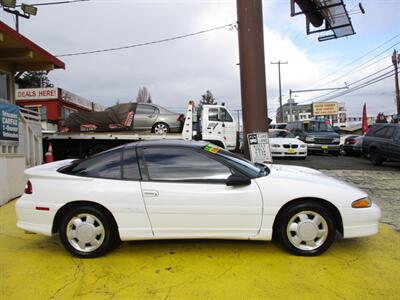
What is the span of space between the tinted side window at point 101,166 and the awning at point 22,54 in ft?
21.0

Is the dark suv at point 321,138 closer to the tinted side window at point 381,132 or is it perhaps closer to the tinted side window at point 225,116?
the tinted side window at point 381,132

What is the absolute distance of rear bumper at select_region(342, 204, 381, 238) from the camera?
12.3 ft

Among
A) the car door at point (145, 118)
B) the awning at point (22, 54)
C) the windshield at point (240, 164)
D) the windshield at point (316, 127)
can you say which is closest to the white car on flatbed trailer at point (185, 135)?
the car door at point (145, 118)

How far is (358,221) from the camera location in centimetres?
378

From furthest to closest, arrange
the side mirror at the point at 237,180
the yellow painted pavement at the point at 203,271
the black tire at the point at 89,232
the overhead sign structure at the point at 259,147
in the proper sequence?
the overhead sign structure at the point at 259,147, the black tire at the point at 89,232, the side mirror at the point at 237,180, the yellow painted pavement at the point at 203,271

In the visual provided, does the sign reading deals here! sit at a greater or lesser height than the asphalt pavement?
greater

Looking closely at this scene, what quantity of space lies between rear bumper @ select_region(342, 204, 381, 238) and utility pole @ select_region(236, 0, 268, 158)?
12.6 ft

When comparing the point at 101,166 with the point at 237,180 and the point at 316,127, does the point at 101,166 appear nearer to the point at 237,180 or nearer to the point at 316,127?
the point at 237,180

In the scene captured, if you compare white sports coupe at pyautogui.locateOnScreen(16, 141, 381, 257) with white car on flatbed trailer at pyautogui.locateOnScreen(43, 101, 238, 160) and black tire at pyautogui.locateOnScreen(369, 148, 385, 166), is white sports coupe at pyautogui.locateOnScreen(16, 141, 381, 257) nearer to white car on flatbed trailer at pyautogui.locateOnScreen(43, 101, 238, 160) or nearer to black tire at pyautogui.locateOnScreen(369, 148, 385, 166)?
white car on flatbed trailer at pyautogui.locateOnScreen(43, 101, 238, 160)

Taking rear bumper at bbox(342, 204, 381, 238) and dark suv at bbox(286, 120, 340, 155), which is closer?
rear bumper at bbox(342, 204, 381, 238)

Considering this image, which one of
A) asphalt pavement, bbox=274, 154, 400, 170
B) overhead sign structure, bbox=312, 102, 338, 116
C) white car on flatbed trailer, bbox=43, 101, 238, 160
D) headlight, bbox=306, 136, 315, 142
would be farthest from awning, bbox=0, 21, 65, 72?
overhead sign structure, bbox=312, 102, 338, 116

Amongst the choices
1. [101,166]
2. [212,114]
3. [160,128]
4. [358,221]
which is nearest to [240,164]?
[358,221]

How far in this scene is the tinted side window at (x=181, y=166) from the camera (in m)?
3.91

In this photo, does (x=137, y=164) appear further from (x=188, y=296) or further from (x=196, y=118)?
(x=196, y=118)
